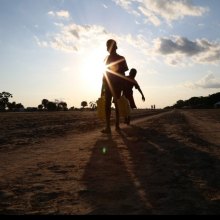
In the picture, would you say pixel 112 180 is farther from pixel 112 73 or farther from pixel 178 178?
pixel 112 73

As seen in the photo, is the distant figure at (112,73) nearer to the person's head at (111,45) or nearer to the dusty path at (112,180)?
the person's head at (111,45)

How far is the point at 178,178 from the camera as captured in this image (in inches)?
179

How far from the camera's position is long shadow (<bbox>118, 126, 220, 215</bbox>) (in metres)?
3.47

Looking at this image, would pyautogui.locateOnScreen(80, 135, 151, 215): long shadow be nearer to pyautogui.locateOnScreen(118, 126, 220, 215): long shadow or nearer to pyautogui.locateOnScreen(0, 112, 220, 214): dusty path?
pyautogui.locateOnScreen(0, 112, 220, 214): dusty path

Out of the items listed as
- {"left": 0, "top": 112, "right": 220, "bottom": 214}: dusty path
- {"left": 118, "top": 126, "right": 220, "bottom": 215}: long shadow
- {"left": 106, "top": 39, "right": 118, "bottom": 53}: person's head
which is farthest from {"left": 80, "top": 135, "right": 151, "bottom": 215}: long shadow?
{"left": 106, "top": 39, "right": 118, "bottom": 53}: person's head

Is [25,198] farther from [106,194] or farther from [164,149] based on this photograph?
[164,149]

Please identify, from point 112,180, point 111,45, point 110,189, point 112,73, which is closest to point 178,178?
point 112,180

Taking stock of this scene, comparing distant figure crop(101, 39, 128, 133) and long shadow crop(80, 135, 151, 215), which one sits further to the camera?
distant figure crop(101, 39, 128, 133)

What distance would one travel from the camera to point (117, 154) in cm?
645

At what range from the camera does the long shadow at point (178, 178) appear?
3.47 m

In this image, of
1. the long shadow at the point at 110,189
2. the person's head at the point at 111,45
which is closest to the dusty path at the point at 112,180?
the long shadow at the point at 110,189

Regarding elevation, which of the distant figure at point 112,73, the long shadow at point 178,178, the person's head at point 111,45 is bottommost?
the long shadow at point 178,178

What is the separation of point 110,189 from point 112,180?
415 mm

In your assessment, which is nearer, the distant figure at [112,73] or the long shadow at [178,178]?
the long shadow at [178,178]
